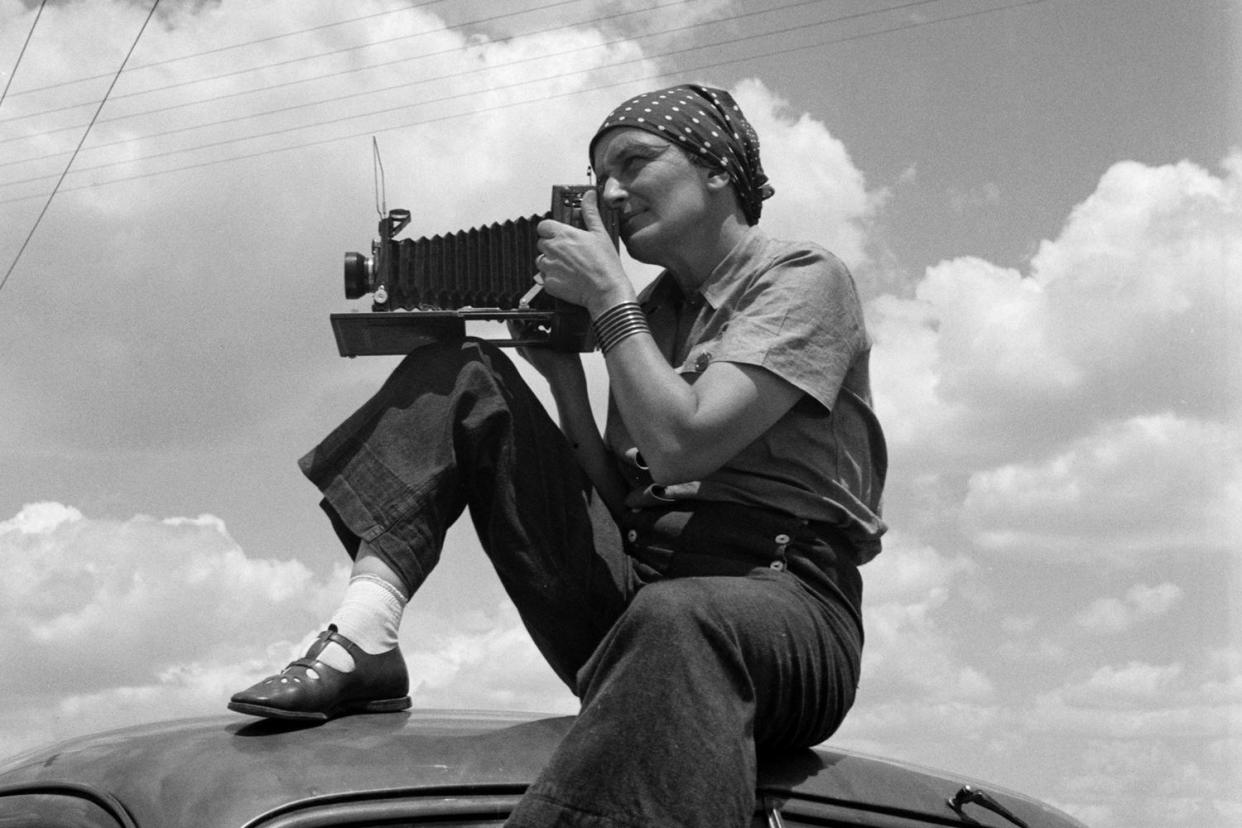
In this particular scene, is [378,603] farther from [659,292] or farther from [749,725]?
[659,292]

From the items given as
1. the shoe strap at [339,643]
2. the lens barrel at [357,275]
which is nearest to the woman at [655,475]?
the shoe strap at [339,643]

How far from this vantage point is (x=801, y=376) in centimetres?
298

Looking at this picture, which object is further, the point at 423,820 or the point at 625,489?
the point at 625,489

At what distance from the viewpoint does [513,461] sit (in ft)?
9.74

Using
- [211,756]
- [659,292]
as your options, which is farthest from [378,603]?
[659,292]

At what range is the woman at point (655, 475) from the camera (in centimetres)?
280

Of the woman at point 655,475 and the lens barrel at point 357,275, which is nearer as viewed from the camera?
the woman at point 655,475

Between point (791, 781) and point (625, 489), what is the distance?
0.87m

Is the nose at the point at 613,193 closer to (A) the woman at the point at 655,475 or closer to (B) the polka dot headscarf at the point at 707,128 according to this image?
(A) the woman at the point at 655,475

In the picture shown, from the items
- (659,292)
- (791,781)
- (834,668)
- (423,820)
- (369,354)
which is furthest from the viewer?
(659,292)

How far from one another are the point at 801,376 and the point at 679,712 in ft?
2.68

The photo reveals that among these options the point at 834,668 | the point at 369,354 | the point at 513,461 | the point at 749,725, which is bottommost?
the point at 749,725

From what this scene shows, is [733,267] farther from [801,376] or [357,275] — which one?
[357,275]

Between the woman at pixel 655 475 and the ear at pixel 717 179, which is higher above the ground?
the ear at pixel 717 179
